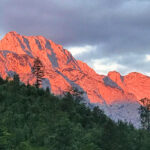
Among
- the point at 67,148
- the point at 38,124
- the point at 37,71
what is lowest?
the point at 67,148

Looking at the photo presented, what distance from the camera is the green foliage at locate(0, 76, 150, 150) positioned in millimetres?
52969

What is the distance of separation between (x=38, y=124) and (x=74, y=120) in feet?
52.9

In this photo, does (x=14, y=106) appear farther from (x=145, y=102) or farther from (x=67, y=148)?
(x=145, y=102)

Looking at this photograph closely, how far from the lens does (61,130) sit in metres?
52.8

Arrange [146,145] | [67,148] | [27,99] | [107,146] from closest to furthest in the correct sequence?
[67,148] → [107,146] → [146,145] → [27,99]

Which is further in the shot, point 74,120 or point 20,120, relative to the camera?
point 74,120

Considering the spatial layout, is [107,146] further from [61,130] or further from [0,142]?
[0,142]

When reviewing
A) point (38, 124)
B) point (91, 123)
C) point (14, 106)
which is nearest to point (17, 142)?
point (38, 124)

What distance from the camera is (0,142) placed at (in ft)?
159

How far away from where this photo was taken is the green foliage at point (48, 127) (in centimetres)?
5297

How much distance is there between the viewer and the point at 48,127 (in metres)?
63.4

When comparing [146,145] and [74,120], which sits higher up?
[74,120]

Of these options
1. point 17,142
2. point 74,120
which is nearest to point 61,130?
point 17,142

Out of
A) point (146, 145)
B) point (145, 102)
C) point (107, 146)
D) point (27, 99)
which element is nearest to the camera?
point (107, 146)
